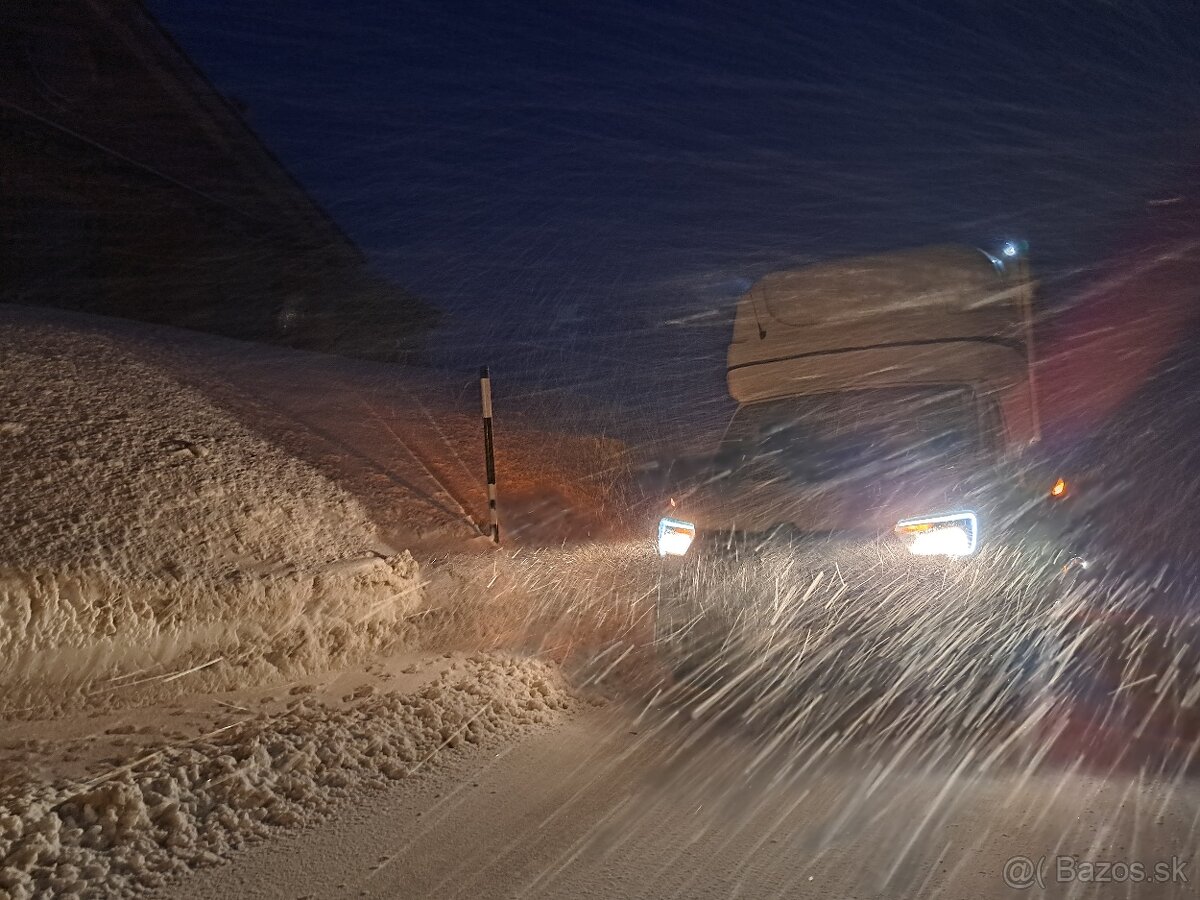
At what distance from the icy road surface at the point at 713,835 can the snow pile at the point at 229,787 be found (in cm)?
20

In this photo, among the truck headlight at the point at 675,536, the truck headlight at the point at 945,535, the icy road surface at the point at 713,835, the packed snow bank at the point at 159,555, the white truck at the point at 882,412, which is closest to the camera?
the icy road surface at the point at 713,835

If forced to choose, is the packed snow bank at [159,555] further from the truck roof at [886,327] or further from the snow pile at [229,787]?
the truck roof at [886,327]

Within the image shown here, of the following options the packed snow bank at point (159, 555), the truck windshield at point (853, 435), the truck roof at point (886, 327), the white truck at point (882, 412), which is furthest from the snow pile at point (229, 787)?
the truck roof at point (886, 327)

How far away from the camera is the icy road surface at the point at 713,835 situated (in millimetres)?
3764

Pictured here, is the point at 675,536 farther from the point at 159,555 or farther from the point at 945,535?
the point at 159,555

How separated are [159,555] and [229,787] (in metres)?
2.17

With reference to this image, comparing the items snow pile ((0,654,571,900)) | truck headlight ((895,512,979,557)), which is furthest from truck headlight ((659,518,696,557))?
truck headlight ((895,512,979,557))

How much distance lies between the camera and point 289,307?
60.2 feet

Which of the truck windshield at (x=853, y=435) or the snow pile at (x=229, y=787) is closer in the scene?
the snow pile at (x=229, y=787)

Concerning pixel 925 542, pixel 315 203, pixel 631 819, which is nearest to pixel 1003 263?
pixel 925 542

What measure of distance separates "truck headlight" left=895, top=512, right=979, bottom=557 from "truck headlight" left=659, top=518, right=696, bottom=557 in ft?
4.62

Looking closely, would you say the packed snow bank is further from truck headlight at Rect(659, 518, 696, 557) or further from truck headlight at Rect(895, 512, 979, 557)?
truck headlight at Rect(895, 512, 979, 557)

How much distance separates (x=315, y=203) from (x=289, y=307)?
325cm

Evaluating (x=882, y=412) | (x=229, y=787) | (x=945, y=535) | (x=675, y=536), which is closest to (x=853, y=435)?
(x=882, y=412)
